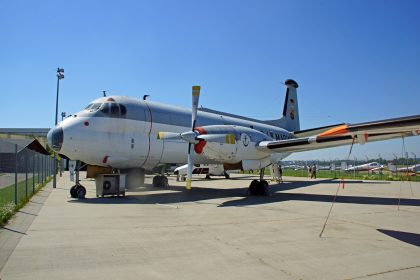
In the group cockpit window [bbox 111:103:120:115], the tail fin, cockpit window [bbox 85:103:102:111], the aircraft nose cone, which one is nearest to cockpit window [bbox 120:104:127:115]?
cockpit window [bbox 111:103:120:115]

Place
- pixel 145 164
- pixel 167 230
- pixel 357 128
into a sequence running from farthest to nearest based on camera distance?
pixel 145 164, pixel 357 128, pixel 167 230

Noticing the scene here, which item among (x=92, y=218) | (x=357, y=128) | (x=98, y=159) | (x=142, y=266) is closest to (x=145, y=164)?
(x=98, y=159)

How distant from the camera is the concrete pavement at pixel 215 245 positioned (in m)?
5.12

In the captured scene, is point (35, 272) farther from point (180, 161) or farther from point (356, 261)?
point (180, 161)

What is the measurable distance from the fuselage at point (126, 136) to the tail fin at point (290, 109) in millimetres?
10212

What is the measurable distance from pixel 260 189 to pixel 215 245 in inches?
412

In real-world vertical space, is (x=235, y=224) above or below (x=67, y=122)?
below

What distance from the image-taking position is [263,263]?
18.4 feet

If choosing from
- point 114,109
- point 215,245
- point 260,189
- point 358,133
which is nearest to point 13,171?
point 114,109

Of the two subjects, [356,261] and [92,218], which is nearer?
[356,261]

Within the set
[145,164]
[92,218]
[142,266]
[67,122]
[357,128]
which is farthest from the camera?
[145,164]

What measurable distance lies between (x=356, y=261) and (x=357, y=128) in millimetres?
4164

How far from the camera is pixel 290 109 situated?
1116 inches

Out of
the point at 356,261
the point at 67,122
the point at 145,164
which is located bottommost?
the point at 356,261
